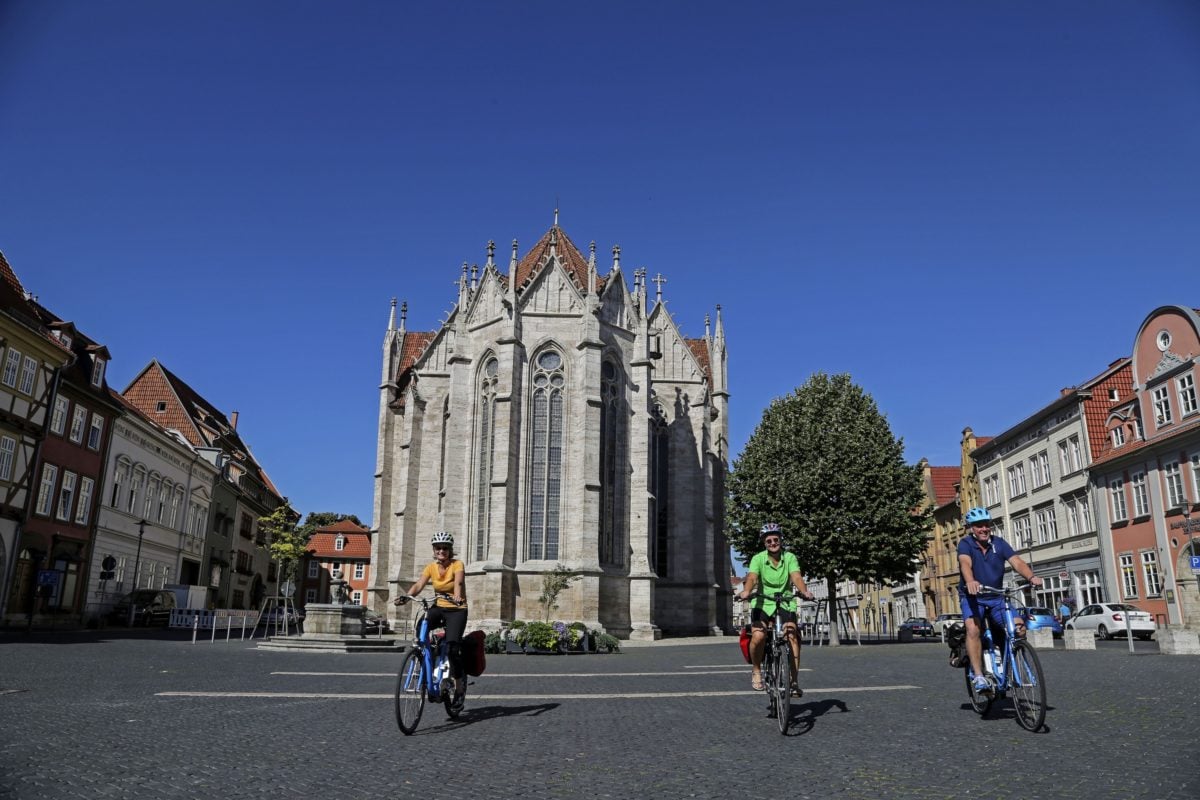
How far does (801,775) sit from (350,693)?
735cm

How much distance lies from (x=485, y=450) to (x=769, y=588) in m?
27.3

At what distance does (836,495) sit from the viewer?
3167cm

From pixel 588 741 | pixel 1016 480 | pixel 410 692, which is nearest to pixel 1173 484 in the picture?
pixel 1016 480

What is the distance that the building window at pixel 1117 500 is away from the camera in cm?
3759

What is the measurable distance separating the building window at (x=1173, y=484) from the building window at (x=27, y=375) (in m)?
43.3

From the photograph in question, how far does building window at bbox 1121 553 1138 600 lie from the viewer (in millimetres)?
36344

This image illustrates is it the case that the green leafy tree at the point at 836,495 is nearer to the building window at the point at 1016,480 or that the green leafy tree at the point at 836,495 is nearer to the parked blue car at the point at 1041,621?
the parked blue car at the point at 1041,621

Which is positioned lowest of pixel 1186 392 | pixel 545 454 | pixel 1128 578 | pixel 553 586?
pixel 553 586

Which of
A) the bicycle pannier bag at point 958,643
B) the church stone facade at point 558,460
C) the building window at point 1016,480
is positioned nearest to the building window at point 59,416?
the church stone facade at point 558,460

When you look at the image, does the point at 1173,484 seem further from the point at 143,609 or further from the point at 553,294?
the point at 143,609

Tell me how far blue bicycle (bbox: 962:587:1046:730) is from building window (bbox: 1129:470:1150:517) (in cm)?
3346

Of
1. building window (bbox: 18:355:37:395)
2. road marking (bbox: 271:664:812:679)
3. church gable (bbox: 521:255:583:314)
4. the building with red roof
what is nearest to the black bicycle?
road marking (bbox: 271:664:812:679)

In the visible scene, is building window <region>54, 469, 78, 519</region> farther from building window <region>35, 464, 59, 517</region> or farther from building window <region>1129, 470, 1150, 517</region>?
building window <region>1129, 470, 1150, 517</region>

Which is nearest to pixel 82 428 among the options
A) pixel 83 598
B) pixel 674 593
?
pixel 83 598
